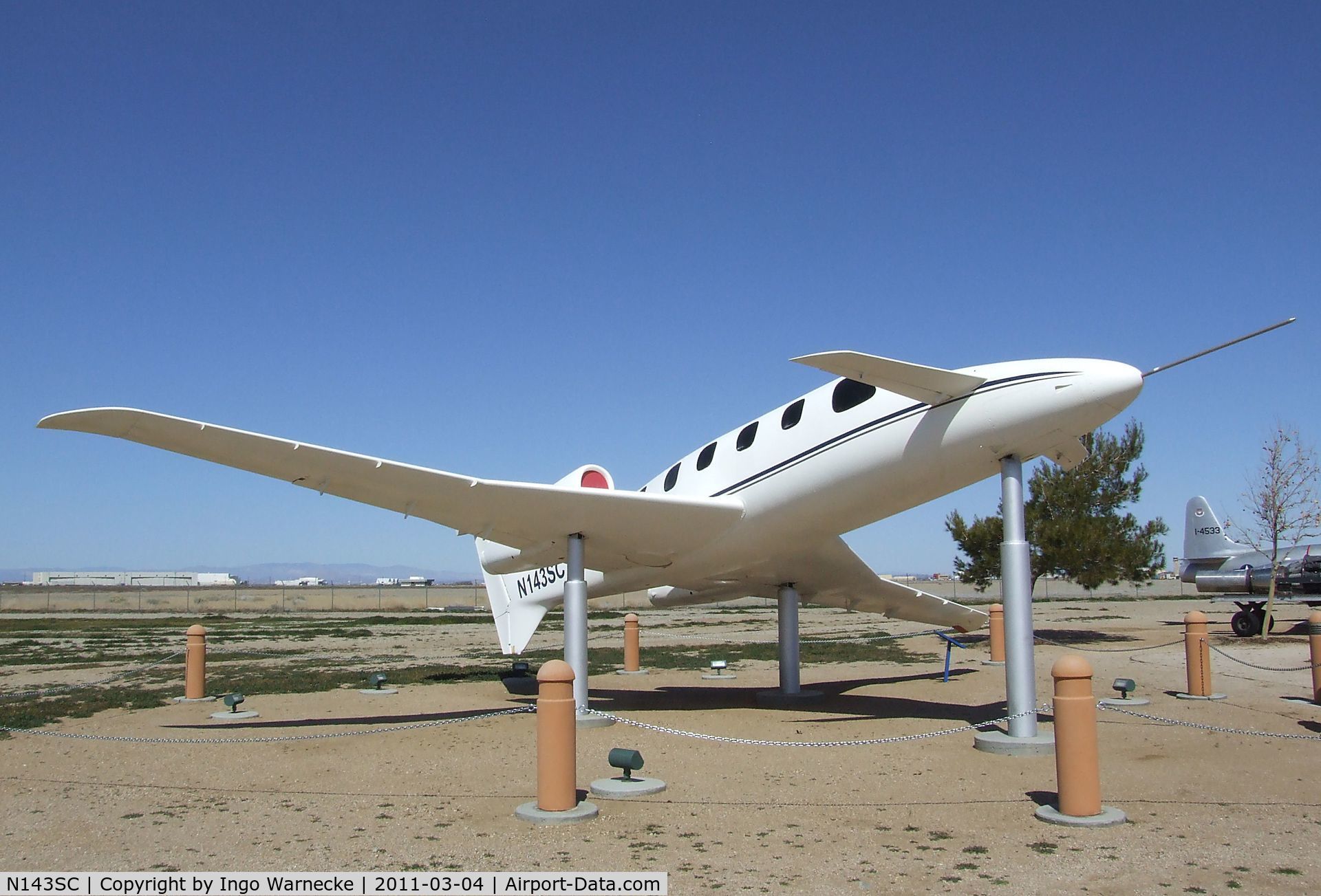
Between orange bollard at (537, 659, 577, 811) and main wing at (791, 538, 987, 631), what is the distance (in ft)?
22.5

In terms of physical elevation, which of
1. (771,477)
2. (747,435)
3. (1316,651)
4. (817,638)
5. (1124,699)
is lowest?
(817,638)

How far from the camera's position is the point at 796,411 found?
482 inches

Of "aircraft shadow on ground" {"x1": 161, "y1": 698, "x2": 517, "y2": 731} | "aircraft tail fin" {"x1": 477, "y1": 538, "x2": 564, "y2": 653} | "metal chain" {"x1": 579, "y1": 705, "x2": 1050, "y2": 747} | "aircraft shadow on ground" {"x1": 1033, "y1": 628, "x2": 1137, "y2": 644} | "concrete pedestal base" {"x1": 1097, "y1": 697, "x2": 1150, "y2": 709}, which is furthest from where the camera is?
"aircraft shadow on ground" {"x1": 1033, "y1": 628, "x2": 1137, "y2": 644}

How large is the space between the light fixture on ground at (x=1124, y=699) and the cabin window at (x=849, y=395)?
236 inches

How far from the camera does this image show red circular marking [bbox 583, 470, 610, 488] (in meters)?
15.3

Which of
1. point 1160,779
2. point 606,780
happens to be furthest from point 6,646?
point 1160,779

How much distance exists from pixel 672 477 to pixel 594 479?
1403mm

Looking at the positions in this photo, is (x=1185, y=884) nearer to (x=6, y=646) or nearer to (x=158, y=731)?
(x=158, y=731)

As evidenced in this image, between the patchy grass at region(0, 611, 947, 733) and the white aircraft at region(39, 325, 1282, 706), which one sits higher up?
the white aircraft at region(39, 325, 1282, 706)

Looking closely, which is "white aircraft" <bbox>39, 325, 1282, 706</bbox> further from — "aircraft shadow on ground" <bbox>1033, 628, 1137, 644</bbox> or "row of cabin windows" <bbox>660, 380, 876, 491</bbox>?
"aircraft shadow on ground" <bbox>1033, 628, 1137, 644</bbox>

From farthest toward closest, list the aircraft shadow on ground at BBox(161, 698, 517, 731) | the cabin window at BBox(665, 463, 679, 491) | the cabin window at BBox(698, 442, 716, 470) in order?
the cabin window at BBox(665, 463, 679, 491), the cabin window at BBox(698, 442, 716, 470), the aircraft shadow on ground at BBox(161, 698, 517, 731)

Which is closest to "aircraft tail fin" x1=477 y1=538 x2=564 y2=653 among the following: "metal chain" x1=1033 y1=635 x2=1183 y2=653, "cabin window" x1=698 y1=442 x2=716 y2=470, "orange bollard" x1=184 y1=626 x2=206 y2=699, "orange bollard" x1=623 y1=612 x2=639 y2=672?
"orange bollard" x1=623 y1=612 x2=639 y2=672

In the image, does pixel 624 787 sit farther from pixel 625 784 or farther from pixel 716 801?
pixel 716 801

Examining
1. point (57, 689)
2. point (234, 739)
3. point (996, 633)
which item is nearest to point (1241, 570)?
point (996, 633)
